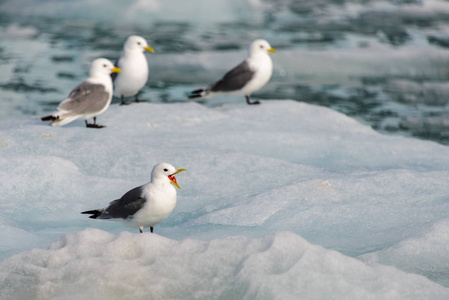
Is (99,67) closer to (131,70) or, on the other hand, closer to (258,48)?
(131,70)

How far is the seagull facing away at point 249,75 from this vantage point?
6531 millimetres

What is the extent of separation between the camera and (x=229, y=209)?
3266 mm

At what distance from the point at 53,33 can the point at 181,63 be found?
4.50m

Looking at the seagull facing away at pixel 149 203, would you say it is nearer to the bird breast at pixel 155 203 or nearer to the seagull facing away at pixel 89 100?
the bird breast at pixel 155 203

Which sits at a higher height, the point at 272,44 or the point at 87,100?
the point at 87,100

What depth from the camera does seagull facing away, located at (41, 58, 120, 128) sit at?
196 inches

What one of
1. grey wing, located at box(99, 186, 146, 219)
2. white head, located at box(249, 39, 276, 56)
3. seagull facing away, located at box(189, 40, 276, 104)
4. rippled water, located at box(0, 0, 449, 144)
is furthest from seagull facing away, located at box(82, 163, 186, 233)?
rippled water, located at box(0, 0, 449, 144)

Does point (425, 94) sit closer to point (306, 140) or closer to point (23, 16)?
point (306, 140)

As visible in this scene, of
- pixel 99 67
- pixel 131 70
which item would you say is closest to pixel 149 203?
pixel 99 67

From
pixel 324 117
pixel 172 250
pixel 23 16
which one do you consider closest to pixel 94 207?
pixel 172 250

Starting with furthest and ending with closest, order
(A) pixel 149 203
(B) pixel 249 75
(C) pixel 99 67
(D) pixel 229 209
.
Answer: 1. (B) pixel 249 75
2. (C) pixel 99 67
3. (D) pixel 229 209
4. (A) pixel 149 203

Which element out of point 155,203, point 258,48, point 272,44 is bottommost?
point 272,44

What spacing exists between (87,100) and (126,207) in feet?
7.03

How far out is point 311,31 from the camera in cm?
1270
